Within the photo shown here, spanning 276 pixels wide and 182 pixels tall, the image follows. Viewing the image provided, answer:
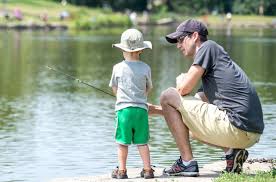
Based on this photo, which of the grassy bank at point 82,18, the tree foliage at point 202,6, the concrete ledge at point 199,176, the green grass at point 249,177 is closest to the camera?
the green grass at point 249,177

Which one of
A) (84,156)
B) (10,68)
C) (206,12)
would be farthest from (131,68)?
(206,12)

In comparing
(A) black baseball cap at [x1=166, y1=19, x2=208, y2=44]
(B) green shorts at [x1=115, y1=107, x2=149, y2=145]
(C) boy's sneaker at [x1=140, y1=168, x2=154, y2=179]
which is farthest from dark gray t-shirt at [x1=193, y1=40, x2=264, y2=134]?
(C) boy's sneaker at [x1=140, y1=168, x2=154, y2=179]

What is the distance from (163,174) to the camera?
865 centimetres

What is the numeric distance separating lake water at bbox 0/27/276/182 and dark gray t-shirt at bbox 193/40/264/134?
212cm

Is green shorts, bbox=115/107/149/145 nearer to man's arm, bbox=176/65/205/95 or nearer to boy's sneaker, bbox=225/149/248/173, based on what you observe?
man's arm, bbox=176/65/205/95

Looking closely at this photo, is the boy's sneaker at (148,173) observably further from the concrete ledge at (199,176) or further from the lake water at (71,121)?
the lake water at (71,121)

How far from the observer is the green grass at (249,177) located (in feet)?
25.1

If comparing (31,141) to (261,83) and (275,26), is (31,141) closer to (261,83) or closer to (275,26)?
(261,83)

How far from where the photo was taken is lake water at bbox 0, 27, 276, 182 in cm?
1063

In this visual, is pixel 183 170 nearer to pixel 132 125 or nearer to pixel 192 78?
pixel 132 125

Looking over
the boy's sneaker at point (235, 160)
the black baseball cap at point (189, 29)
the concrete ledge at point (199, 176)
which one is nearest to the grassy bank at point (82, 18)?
the concrete ledge at point (199, 176)

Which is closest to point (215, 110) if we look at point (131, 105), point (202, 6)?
point (131, 105)

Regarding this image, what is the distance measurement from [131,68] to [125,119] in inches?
19.0

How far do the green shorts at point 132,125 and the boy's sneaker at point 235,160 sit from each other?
798 millimetres
